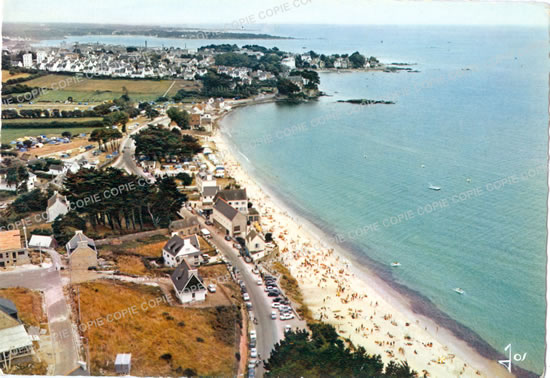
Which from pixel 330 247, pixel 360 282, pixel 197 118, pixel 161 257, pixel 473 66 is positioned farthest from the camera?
pixel 473 66

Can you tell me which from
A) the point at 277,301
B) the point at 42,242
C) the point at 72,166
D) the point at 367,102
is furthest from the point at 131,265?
the point at 367,102

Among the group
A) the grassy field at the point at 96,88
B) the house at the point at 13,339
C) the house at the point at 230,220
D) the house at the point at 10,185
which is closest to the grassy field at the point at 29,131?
the grassy field at the point at 96,88

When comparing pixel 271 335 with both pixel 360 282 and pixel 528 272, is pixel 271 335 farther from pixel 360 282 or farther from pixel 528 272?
pixel 528 272

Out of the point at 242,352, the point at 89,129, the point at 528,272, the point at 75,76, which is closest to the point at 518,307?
the point at 528,272

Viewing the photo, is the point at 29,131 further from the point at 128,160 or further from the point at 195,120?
the point at 195,120

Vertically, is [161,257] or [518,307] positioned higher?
[161,257]

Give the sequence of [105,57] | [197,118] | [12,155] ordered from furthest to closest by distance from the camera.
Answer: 1. [105,57]
2. [197,118]
3. [12,155]
